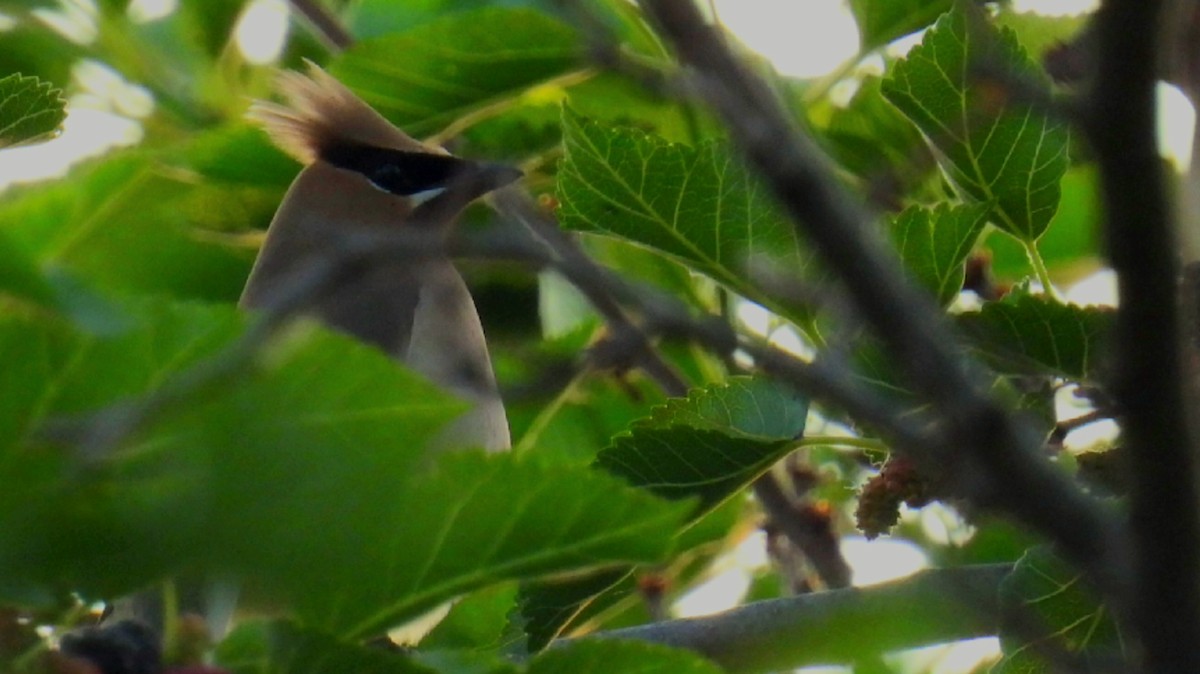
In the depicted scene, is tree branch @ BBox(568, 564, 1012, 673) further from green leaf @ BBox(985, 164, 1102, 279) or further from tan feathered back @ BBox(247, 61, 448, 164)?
tan feathered back @ BBox(247, 61, 448, 164)

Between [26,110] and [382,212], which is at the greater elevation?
[382,212]

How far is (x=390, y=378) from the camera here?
115 cm

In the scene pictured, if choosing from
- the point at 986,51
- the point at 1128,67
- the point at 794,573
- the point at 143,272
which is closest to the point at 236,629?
the point at 143,272

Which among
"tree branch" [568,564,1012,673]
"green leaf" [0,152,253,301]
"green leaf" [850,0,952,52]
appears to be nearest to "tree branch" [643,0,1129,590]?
"green leaf" [0,152,253,301]

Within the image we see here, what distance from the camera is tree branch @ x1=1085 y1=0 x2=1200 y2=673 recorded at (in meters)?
0.78

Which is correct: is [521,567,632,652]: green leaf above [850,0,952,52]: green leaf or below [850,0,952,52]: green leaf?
below

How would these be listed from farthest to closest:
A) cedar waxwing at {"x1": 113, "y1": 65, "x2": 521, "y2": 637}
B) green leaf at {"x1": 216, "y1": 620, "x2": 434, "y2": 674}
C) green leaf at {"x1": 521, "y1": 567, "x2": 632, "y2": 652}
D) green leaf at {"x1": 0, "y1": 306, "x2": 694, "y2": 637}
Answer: cedar waxwing at {"x1": 113, "y1": 65, "x2": 521, "y2": 637}
green leaf at {"x1": 521, "y1": 567, "x2": 632, "y2": 652}
green leaf at {"x1": 216, "y1": 620, "x2": 434, "y2": 674}
green leaf at {"x1": 0, "y1": 306, "x2": 694, "y2": 637}

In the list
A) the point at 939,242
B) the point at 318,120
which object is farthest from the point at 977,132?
the point at 318,120

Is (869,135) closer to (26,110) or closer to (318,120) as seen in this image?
(26,110)

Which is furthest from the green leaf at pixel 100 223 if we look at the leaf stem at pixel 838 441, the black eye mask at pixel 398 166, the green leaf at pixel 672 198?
the black eye mask at pixel 398 166

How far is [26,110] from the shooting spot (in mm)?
1873

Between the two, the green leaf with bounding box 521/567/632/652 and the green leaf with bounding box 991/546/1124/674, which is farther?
the green leaf with bounding box 521/567/632/652

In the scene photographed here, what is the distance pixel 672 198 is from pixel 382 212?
1848 millimetres

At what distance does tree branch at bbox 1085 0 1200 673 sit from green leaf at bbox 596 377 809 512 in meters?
1.02
